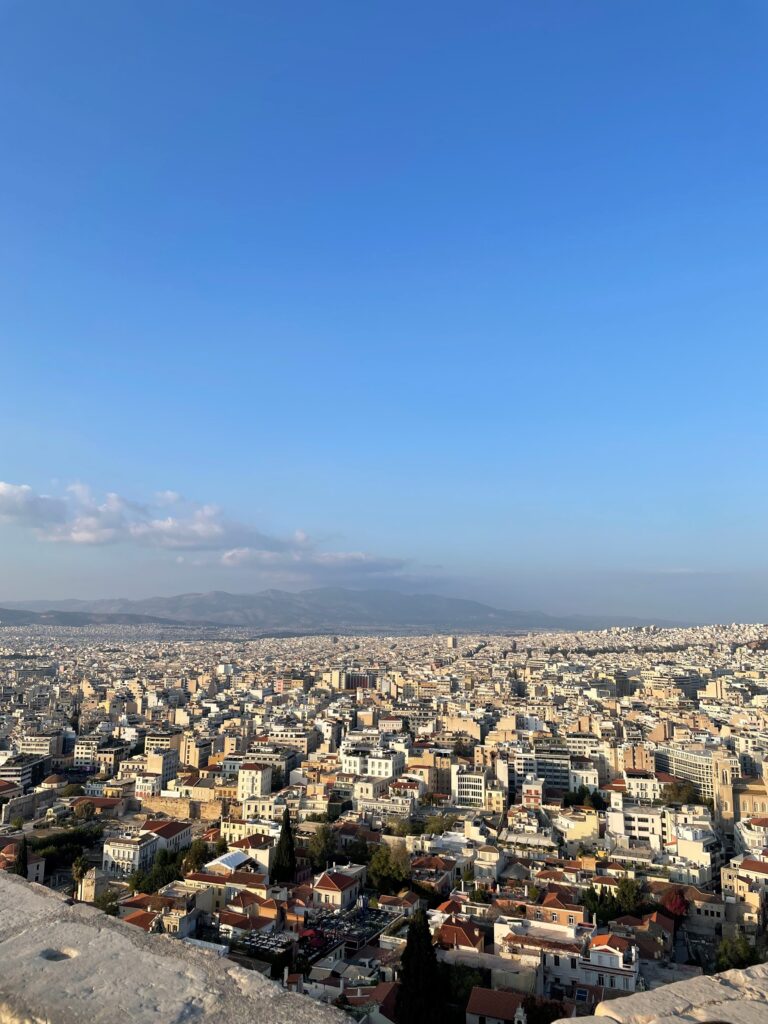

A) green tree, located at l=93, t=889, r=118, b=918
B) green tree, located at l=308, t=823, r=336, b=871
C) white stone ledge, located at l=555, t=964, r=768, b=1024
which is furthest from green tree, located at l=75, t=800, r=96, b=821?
white stone ledge, located at l=555, t=964, r=768, b=1024

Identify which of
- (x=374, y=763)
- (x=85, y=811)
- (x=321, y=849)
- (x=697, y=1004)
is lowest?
(x=85, y=811)

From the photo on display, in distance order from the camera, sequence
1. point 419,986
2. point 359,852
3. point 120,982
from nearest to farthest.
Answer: point 120,982, point 419,986, point 359,852

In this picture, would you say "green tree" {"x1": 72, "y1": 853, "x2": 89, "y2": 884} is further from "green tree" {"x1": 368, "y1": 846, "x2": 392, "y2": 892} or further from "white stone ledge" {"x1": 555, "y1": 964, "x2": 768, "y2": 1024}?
"white stone ledge" {"x1": 555, "y1": 964, "x2": 768, "y2": 1024}

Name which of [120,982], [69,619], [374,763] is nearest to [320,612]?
[69,619]

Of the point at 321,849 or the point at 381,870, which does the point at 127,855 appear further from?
the point at 381,870

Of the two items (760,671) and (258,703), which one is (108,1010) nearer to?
(258,703)

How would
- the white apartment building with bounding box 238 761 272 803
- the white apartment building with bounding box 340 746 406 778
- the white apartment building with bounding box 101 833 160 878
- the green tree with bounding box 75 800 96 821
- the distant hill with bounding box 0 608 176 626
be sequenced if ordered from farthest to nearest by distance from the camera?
1. the distant hill with bounding box 0 608 176 626
2. the white apartment building with bounding box 340 746 406 778
3. the white apartment building with bounding box 238 761 272 803
4. the green tree with bounding box 75 800 96 821
5. the white apartment building with bounding box 101 833 160 878
